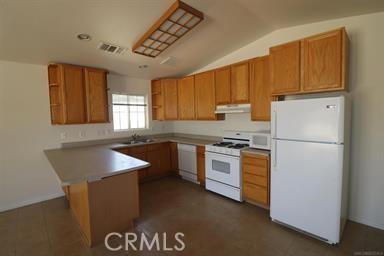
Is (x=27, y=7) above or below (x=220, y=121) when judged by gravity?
above

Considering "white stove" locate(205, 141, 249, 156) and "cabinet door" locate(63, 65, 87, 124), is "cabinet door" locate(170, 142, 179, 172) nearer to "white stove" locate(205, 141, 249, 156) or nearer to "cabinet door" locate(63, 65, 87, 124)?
"white stove" locate(205, 141, 249, 156)

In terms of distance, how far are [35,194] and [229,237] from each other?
11.3ft

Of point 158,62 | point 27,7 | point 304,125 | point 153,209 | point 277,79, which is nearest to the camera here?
point 27,7

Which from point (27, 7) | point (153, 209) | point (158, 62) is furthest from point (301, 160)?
point (27, 7)

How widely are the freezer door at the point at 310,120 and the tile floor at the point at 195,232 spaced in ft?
4.06

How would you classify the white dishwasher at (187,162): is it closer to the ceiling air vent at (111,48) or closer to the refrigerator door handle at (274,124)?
the refrigerator door handle at (274,124)

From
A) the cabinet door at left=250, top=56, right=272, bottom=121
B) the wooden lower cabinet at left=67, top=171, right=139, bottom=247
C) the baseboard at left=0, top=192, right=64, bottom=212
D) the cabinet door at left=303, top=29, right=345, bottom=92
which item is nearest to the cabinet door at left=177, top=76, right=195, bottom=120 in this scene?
the cabinet door at left=250, top=56, right=272, bottom=121

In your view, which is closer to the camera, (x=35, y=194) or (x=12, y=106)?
(x=12, y=106)

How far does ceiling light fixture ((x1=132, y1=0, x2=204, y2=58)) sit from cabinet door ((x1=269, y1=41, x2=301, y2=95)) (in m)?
1.18

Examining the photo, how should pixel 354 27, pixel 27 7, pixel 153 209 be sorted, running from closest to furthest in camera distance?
pixel 27 7
pixel 354 27
pixel 153 209

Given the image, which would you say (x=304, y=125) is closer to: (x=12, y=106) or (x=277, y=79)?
(x=277, y=79)

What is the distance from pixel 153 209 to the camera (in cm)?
306

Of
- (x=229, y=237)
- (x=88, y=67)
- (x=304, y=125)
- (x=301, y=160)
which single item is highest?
(x=88, y=67)

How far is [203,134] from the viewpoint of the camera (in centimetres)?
459
